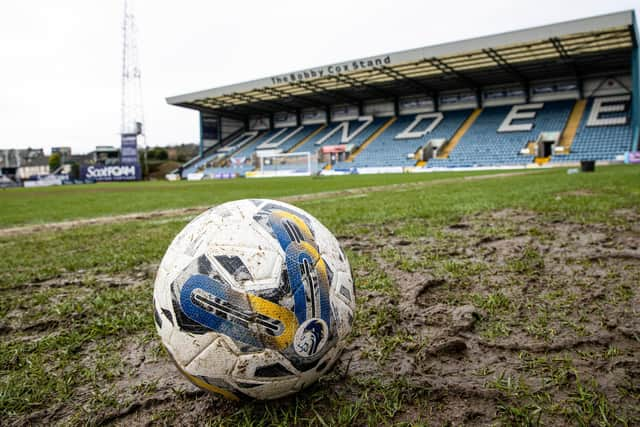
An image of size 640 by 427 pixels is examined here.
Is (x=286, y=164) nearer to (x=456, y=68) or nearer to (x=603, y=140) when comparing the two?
(x=456, y=68)

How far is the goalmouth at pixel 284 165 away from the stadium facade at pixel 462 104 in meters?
0.59

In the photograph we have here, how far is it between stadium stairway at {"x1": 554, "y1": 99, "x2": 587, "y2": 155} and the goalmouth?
64.6ft

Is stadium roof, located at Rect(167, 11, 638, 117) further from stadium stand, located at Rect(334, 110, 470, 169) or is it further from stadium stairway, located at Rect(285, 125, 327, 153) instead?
stadium stand, located at Rect(334, 110, 470, 169)

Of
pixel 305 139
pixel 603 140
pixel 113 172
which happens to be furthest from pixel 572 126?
pixel 113 172

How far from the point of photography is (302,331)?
1.56 meters

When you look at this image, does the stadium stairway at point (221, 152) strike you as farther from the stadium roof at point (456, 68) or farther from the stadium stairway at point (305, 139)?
the stadium stairway at point (305, 139)

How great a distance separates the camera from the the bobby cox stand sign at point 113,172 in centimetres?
4638

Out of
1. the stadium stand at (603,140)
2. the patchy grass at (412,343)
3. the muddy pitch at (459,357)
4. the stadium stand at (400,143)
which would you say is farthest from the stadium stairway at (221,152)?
the muddy pitch at (459,357)

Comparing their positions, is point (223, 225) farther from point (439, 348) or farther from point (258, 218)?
point (439, 348)

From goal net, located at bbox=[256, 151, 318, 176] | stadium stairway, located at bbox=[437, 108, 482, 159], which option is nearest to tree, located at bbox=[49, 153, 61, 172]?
goal net, located at bbox=[256, 151, 318, 176]

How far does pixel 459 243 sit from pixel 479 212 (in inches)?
96.2

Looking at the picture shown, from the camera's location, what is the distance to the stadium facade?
2747 centimetres

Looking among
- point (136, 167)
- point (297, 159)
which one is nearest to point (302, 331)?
point (297, 159)

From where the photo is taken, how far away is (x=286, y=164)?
131 feet
